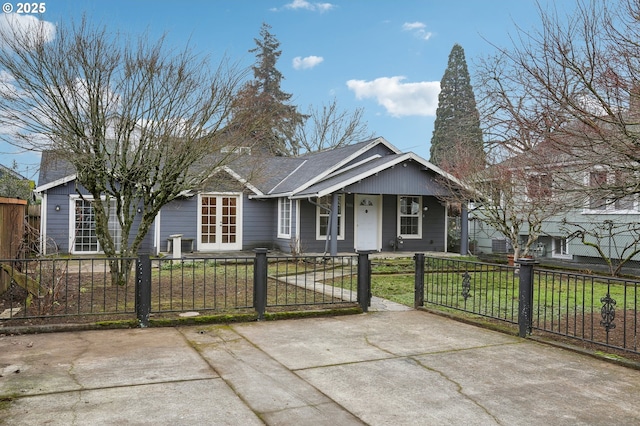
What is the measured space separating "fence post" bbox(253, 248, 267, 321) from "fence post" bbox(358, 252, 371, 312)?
5.08ft

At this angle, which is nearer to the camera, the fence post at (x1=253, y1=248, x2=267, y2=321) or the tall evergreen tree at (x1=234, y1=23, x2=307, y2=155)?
the fence post at (x1=253, y1=248, x2=267, y2=321)

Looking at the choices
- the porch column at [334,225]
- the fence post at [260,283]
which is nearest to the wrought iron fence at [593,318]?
the fence post at [260,283]

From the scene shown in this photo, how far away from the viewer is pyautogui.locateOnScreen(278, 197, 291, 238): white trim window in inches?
707

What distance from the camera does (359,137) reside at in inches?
1339

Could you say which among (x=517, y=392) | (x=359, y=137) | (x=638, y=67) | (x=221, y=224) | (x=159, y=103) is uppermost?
(x=359, y=137)

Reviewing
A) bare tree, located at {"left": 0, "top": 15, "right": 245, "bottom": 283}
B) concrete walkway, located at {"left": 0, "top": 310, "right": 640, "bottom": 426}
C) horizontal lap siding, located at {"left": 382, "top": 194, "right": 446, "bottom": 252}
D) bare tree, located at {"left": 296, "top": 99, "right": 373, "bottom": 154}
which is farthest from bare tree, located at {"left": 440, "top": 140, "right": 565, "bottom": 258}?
bare tree, located at {"left": 296, "top": 99, "right": 373, "bottom": 154}

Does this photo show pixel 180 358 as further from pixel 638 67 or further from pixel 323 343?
pixel 638 67

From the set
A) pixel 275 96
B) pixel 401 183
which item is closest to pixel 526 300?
pixel 401 183

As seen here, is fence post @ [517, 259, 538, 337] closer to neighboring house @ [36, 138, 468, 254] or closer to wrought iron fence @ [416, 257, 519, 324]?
wrought iron fence @ [416, 257, 519, 324]

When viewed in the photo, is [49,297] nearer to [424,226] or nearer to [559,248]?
[424,226]

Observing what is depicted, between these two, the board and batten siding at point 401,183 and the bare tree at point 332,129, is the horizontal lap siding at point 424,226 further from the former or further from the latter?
the bare tree at point 332,129

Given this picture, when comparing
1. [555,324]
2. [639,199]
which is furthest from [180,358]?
[639,199]

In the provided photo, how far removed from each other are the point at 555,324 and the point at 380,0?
10.6 m

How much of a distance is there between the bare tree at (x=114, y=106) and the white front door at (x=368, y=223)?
9.30 m
